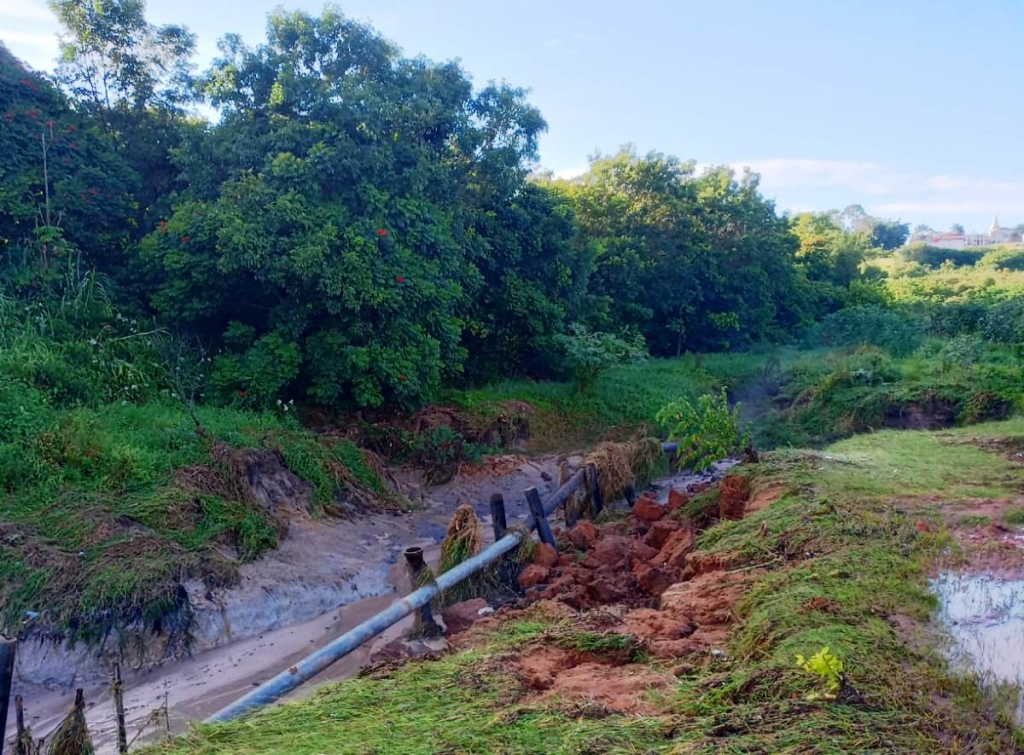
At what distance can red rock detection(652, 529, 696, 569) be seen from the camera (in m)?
7.55

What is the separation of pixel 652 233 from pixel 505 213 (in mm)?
7850

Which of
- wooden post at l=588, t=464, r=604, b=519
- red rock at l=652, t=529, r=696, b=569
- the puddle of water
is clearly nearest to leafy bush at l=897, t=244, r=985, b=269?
wooden post at l=588, t=464, r=604, b=519

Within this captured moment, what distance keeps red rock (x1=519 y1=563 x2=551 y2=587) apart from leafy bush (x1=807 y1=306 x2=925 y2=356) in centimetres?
1871

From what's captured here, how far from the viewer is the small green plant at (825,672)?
3.90 metres

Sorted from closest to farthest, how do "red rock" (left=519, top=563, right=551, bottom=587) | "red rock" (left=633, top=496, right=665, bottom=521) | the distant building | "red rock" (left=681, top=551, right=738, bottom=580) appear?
"red rock" (left=681, top=551, right=738, bottom=580) < "red rock" (left=519, top=563, right=551, bottom=587) < "red rock" (left=633, top=496, right=665, bottom=521) < the distant building

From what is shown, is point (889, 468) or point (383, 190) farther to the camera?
point (383, 190)

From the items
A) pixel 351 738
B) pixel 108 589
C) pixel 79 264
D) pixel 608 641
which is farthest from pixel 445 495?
pixel 351 738

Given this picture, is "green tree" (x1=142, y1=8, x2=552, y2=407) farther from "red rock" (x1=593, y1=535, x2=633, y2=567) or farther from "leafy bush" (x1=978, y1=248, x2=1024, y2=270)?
"leafy bush" (x1=978, y1=248, x2=1024, y2=270)

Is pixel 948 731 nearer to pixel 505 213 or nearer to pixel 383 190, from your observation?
pixel 383 190

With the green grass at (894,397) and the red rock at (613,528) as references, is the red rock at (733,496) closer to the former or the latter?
the red rock at (613,528)

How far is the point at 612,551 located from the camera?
8172mm

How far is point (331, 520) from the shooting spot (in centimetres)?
1114

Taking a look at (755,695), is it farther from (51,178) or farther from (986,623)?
(51,178)

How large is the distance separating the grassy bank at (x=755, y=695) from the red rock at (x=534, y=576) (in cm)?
182
